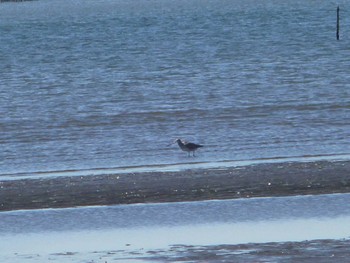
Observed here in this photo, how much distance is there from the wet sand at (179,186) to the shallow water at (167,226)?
0.44 metres

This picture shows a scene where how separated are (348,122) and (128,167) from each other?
21.4 feet

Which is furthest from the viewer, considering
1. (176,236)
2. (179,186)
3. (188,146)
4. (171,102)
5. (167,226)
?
(171,102)

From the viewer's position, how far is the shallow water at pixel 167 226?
13617 millimetres

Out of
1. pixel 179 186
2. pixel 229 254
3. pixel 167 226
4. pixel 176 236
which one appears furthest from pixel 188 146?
pixel 229 254

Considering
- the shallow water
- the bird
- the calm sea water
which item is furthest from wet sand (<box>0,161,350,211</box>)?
the calm sea water

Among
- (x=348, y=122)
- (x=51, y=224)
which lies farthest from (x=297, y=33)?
(x=51, y=224)

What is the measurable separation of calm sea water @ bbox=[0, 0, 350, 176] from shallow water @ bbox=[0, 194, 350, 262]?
4587 mm

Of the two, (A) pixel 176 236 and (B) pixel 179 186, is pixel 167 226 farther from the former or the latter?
(B) pixel 179 186

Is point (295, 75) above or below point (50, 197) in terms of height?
above

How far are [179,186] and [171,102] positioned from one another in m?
14.5

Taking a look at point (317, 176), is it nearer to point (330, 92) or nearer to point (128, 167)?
point (128, 167)

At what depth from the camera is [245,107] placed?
1166 inches

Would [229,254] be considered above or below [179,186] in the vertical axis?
below

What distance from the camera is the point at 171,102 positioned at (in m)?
31.8
